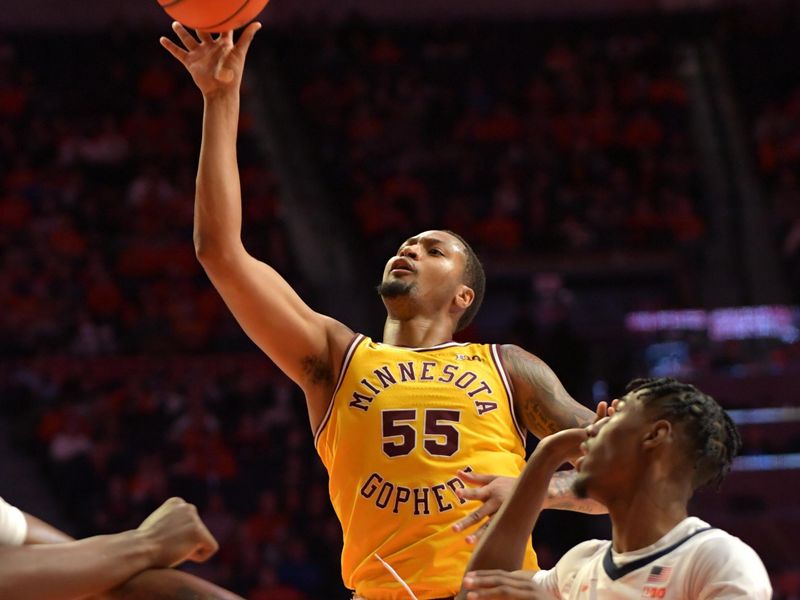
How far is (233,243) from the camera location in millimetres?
4508

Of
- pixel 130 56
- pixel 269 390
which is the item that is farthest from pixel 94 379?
pixel 130 56

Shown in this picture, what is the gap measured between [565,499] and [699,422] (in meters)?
0.98

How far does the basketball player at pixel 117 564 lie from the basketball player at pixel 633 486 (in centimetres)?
77

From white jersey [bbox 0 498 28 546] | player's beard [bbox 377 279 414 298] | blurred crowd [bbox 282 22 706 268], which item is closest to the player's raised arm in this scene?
player's beard [bbox 377 279 414 298]

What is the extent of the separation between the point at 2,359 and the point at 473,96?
785 centimetres

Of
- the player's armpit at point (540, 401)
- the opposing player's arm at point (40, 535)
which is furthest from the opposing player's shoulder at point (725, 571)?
the opposing player's arm at point (40, 535)

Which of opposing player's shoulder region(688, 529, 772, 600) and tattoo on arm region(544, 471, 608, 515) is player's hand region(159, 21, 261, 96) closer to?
tattoo on arm region(544, 471, 608, 515)

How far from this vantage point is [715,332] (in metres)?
11.3

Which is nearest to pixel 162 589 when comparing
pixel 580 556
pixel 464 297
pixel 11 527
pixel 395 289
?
pixel 11 527

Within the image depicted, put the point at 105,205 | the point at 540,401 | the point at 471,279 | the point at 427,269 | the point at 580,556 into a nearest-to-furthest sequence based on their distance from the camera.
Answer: the point at 580,556 < the point at 540,401 < the point at 427,269 < the point at 471,279 < the point at 105,205

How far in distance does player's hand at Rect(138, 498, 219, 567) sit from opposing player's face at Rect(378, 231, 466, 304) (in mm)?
1989

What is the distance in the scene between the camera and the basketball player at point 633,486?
3387mm

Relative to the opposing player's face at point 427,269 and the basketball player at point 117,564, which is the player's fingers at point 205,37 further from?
the basketball player at point 117,564

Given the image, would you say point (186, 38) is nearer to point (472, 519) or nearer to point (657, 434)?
point (472, 519)
